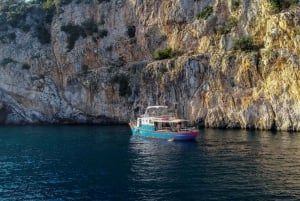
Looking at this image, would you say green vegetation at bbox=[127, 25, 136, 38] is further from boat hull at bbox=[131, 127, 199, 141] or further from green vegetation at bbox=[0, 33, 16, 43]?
boat hull at bbox=[131, 127, 199, 141]

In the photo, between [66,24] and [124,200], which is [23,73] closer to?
[66,24]

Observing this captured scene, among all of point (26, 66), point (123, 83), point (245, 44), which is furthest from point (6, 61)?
point (245, 44)

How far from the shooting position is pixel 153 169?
3875cm

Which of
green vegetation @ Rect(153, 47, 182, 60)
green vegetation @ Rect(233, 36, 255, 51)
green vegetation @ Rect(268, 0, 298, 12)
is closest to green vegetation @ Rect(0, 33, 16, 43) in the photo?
green vegetation @ Rect(153, 47, 182, 60)

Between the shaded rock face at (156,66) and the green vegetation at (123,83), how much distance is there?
0.21 m

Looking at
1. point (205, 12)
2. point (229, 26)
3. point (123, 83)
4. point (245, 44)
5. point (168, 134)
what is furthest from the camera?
point (123, 83)

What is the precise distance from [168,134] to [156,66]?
949 inches

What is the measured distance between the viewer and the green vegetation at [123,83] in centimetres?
8725

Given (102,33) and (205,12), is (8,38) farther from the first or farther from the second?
(205,12)

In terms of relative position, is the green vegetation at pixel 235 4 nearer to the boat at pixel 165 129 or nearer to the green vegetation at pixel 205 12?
the green vegetation at pixel 205 12

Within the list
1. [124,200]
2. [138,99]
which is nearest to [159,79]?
[138,99]

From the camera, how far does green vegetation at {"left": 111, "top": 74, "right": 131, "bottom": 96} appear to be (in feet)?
286

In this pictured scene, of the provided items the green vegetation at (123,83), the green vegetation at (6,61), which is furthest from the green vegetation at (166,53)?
the green vegetation at (6,61)

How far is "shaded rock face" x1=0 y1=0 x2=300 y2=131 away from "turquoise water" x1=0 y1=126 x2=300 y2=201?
40.6 feet
